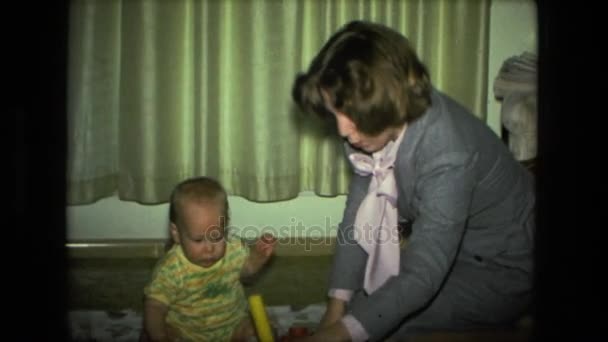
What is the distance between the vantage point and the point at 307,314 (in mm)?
1427

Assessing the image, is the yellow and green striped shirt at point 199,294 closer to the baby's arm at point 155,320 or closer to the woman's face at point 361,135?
the baby's arm at point 155,320

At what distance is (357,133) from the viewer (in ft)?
3.03

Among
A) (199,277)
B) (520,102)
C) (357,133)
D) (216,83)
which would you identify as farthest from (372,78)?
(216,83)

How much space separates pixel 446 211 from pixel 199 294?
57cm

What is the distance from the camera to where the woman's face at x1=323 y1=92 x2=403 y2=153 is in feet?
2.99

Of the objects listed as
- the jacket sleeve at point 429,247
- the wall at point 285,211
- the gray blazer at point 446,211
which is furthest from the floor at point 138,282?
the jacket sleeve at point 429,247

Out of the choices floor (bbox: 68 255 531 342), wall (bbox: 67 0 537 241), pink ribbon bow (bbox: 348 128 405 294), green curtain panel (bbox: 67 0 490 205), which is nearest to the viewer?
pink ribbon bow (bbox: 348 128 405 294)

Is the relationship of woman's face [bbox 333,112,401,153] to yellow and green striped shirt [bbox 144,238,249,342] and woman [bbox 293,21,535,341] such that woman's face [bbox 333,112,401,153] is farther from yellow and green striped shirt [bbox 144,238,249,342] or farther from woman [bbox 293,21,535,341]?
yellow and green striped shirt [bbox 144,238,249,342]

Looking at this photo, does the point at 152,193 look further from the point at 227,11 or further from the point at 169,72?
the point at 227,11

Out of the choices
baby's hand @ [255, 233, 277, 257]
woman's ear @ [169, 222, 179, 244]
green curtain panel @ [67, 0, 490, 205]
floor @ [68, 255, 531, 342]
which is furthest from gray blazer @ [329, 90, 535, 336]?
green curtain panel @ [67, 0, 490, 205]

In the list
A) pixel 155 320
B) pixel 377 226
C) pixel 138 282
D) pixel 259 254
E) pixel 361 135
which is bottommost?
pixel 138 282

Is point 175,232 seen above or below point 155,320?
above

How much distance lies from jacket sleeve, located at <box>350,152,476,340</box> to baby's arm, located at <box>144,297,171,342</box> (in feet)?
1.50

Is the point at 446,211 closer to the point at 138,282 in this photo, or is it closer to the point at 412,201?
the point at 412,201
